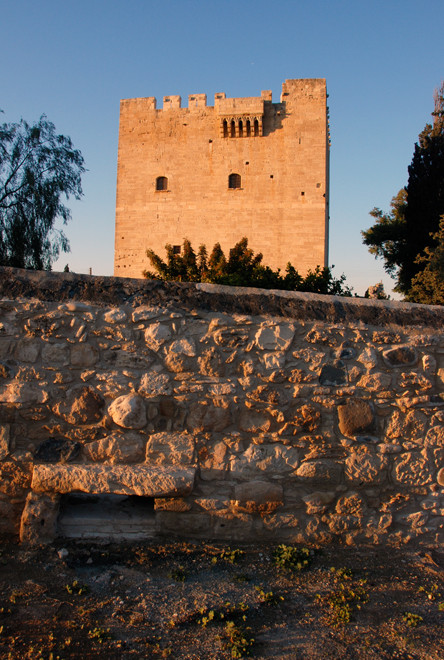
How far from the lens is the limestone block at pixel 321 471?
9.33ft

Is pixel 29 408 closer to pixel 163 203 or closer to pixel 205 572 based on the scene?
pixel 205 572

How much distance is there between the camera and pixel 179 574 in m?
2.47

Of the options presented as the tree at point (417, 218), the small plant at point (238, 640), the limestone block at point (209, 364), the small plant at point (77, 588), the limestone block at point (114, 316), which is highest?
the tree at point (417, 218)

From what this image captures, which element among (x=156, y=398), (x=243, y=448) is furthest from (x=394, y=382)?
(x=156, y=398)

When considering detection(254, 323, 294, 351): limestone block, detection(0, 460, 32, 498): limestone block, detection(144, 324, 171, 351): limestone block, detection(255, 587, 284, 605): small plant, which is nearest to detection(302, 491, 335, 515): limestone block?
detection(255, 587, 284, 605): small plant

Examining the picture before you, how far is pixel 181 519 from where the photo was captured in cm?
278

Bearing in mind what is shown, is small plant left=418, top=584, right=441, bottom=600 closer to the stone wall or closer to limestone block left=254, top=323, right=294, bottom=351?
the stone wall

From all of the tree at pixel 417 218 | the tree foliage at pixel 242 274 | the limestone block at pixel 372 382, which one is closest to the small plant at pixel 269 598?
the limestone block at pixel 372 382

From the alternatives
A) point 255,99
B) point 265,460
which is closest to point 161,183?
point 255,99

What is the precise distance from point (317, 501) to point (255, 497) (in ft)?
1.14

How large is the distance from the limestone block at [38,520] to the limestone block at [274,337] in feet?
4.59

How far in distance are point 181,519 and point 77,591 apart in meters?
0.65

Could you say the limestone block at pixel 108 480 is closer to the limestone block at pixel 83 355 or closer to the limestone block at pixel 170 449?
the limestone block at pixel 170 449

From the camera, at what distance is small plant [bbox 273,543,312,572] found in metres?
2.60
